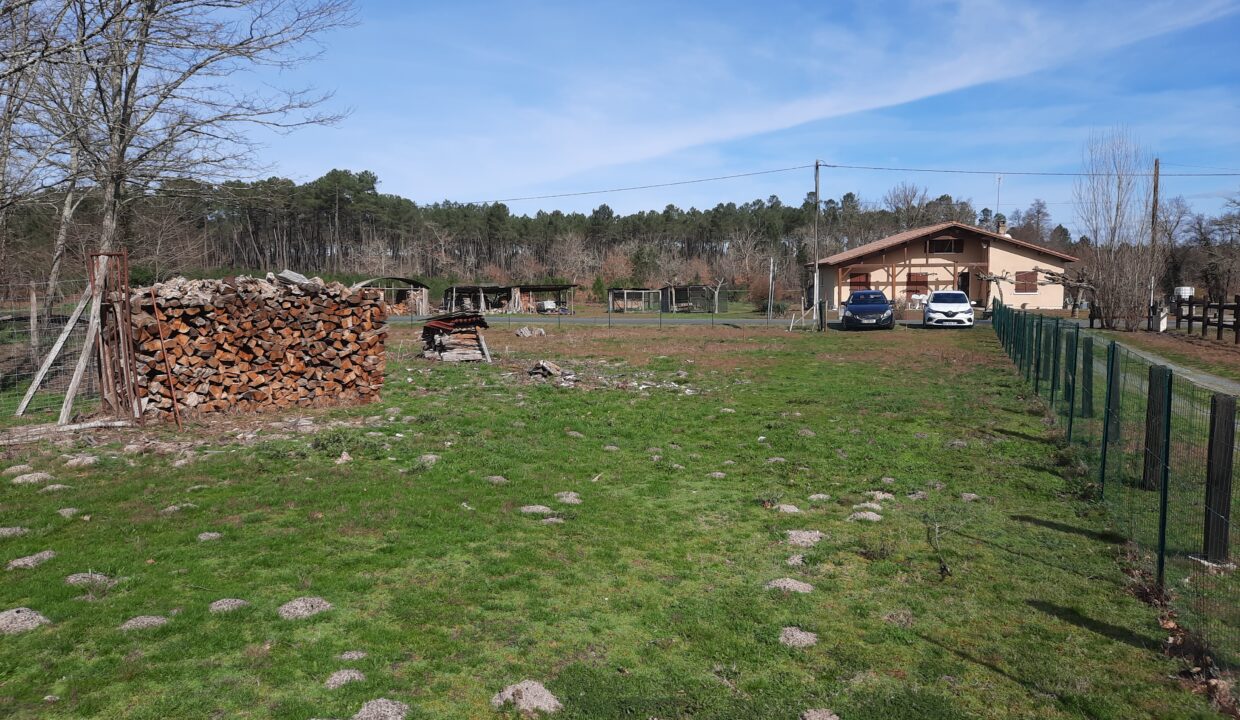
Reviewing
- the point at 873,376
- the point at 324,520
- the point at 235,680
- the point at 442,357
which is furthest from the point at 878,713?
the point at 442,357

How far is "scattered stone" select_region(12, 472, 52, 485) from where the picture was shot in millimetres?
7307

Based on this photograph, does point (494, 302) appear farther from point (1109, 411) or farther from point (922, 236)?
point (1109, 411)

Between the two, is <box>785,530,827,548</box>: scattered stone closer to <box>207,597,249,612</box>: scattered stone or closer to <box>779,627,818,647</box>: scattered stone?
<box>779,627,818,647</box>: scattered stone

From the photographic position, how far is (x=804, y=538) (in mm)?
6305

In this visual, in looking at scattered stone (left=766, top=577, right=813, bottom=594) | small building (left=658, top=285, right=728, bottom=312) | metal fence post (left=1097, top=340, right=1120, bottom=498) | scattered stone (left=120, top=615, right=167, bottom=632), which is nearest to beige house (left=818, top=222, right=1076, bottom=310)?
small building (left=658, top=285, right=728, bottom=312)

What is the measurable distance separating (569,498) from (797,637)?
10.8 ft

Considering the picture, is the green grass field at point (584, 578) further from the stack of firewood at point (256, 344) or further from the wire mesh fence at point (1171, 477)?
the stack of firewood at point (256, 344)

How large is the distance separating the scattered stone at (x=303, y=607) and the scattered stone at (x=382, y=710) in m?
1.21

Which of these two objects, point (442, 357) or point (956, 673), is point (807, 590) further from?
point (442, 357)

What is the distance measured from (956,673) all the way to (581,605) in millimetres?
2265

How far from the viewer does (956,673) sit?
13.4 ft

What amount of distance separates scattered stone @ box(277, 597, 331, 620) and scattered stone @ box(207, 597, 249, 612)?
0.26m

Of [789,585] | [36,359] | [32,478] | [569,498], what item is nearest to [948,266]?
[569,498]

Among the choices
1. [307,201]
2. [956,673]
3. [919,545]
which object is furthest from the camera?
[307,201]
